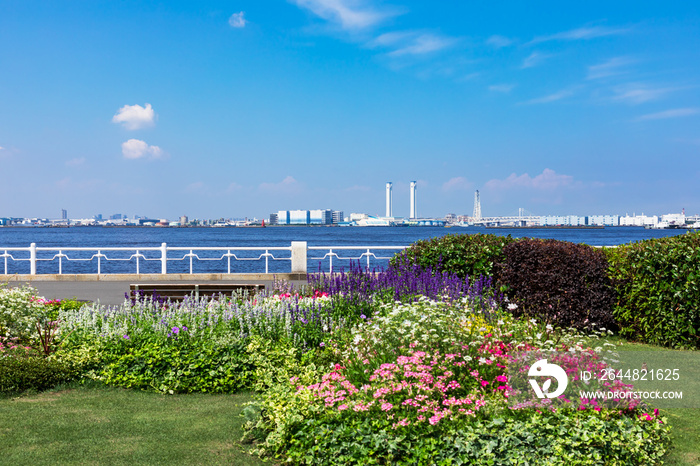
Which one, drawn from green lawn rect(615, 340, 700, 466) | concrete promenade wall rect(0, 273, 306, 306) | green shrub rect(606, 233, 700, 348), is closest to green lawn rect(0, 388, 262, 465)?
green lawn rect(615, 340, 700, 466)

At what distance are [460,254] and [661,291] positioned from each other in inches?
124

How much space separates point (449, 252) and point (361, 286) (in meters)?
2.23

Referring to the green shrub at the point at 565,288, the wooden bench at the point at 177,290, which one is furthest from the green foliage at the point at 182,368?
the green shrub at the point at 565,288

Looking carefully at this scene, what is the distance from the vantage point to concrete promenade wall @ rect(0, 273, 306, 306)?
A: 14.4 meters

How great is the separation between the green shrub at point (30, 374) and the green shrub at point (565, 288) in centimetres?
651

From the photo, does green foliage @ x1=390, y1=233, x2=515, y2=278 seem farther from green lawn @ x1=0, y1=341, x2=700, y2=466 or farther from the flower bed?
green lawn @ x1=0, y1=341, x2=700, y2=466

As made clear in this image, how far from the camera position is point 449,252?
9.52 meters

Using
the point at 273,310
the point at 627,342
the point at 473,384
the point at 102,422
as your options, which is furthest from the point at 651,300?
the point at 102,422

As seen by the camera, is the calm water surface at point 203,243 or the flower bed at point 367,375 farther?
the calm water surface at point 203,243

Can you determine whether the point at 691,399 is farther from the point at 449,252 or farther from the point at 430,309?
the point at 449,252

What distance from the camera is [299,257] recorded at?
1672cm

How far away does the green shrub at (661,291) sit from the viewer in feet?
25.0

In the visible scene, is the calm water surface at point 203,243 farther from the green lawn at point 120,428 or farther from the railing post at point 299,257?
the green lawn at point 120,428

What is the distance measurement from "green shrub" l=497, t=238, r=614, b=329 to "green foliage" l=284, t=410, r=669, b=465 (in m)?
4.39
